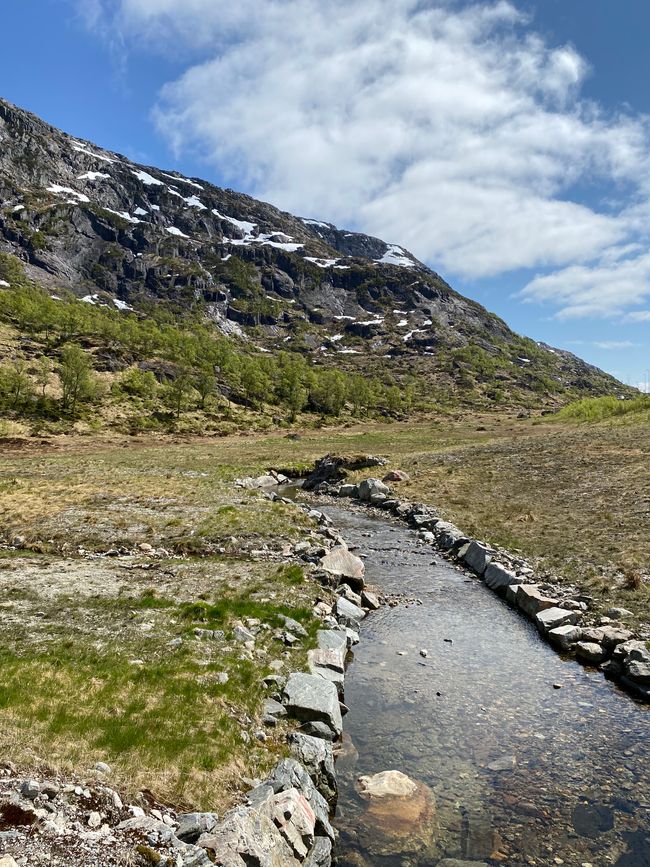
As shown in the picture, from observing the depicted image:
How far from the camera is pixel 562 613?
17609 mm

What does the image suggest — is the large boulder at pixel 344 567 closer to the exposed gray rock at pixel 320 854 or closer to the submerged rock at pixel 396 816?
the submerged rock at pixel 396 816

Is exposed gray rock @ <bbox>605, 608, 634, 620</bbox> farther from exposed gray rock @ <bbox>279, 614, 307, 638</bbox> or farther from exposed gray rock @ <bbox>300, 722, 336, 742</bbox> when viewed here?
exposed gray rock @ <bbox>300, 722, 336, 742</bbox>

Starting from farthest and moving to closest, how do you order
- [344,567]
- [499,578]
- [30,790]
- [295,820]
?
[344,567] < [499,578] < [295,820] < [30,790]

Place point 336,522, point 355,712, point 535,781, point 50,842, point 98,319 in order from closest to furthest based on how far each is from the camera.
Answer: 1. point 50,842
2. point 535,781
3. point 355,712
4. point 336,522
5. point 98,319

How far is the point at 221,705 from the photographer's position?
11492mm

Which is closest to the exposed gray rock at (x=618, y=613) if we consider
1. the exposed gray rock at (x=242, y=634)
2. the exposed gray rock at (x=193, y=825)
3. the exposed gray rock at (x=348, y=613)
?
the exposed gray rock at (x=348, y=613)

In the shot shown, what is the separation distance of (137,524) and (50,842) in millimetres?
23319

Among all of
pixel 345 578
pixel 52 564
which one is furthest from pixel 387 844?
pixel 52 564

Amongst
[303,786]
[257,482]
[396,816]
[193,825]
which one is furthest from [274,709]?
[257,482]

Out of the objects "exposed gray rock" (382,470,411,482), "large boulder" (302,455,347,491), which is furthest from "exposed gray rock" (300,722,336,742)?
"large boulder" (302,455,347,491)

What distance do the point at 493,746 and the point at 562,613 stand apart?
7662 millimetres

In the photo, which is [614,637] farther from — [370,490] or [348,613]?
[370,490]

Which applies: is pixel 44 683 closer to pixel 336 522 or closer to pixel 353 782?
pixel 353 782

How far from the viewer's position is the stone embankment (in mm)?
14531
